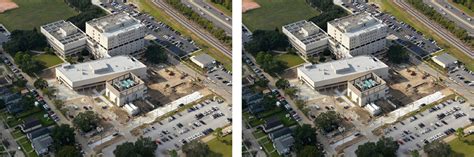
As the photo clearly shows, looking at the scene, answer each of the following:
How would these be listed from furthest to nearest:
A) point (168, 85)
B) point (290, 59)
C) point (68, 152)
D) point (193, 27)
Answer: point (193, 27) < point (168, 85) < point (290, 59) < point (68, 152)

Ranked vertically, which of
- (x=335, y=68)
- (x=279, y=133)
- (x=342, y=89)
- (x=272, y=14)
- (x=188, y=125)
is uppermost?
(x=272, y=14)

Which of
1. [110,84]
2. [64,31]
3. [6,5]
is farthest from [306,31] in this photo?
[6,5]

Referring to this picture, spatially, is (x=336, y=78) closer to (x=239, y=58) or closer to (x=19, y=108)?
(x=239, y=58)

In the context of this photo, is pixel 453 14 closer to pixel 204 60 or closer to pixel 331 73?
pixel 331 73

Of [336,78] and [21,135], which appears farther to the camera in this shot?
[336,78]

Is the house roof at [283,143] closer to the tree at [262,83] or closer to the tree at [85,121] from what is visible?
the tree at [262,83]

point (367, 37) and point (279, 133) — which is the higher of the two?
point (367, 37)

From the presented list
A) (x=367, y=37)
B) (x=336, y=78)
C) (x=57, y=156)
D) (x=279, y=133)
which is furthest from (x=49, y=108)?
(x=367, y=37)
